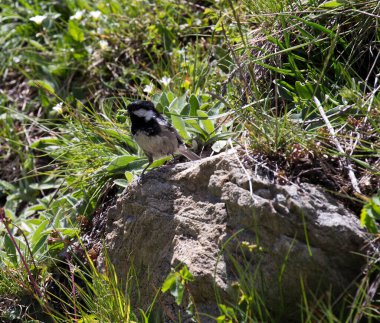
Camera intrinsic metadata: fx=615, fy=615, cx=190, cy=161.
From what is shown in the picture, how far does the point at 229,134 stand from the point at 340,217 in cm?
121

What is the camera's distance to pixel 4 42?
622 centimetres

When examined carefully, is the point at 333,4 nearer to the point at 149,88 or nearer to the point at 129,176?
the point at 149,88

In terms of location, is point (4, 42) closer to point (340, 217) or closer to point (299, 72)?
point (299, 72)

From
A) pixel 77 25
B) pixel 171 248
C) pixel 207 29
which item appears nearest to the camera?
pixel 171 248

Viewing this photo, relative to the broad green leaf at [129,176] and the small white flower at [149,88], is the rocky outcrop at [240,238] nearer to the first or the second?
A: the broad green leaf at [129,176]

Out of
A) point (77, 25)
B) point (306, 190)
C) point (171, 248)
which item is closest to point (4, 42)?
point (77, 25)

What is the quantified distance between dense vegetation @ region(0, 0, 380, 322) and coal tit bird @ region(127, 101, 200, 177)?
0.27 feet

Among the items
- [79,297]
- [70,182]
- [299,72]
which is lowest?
[79,297]

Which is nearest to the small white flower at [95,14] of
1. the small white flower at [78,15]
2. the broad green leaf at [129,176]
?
the small white flower at [78,15]

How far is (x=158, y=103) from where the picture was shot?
14.7 feet

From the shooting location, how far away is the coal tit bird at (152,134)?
407 centimetres

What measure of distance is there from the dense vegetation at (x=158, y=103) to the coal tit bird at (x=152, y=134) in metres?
0.08

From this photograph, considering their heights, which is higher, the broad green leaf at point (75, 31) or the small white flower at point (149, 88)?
the broad green leaf at point (75, 31)

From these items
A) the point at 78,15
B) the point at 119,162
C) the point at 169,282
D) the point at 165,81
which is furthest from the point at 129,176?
the point at 78,15
